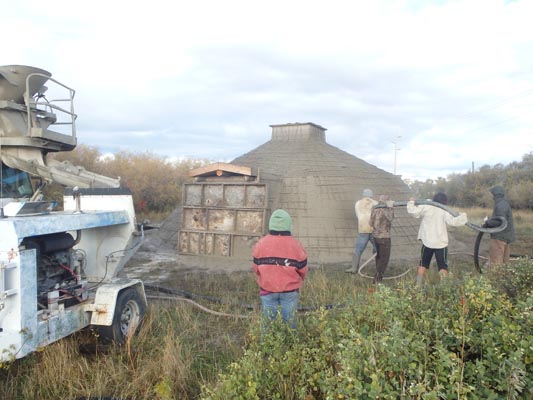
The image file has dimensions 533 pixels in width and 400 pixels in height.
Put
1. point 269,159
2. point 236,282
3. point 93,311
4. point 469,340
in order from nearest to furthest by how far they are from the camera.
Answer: point 469,340
point 93,311
point 236,282
point 269,159

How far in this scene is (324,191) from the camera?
1258 cm

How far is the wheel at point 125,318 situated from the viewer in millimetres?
4859

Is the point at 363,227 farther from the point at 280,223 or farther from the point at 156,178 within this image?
the point at 156,178

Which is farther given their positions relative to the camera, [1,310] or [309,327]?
[309,327]

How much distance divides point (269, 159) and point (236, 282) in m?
6.41

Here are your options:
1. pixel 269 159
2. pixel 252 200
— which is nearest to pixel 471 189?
pixel 269 159

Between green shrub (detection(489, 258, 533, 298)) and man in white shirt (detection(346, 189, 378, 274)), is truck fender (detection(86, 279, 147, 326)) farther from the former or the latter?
man in white shirt (detection(346, 189, 378, 274))

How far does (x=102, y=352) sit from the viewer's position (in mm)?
4832

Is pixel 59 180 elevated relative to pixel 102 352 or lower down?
elevated

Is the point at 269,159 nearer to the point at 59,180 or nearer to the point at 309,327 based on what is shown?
the point at 59,180

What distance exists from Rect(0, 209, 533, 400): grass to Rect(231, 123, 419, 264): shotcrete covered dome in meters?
5.14

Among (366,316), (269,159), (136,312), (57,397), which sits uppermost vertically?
(269,159)

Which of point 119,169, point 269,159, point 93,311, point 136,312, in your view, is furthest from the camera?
Answer: point 119,169

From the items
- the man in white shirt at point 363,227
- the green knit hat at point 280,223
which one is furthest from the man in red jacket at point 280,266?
the man in white shirt at point 363,227
